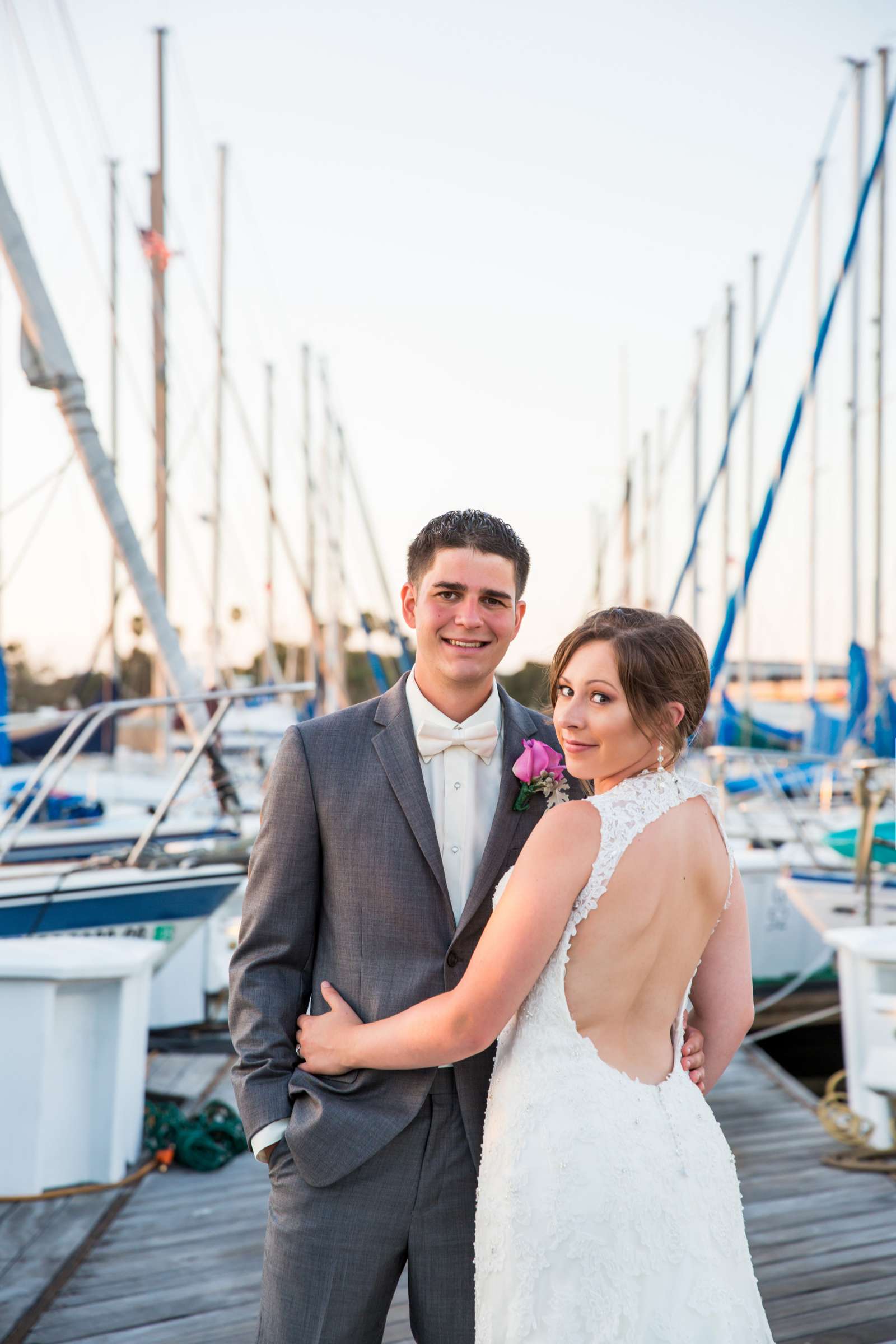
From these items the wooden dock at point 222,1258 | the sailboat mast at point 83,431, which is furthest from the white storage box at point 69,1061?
the sailboat mast at point 83,431

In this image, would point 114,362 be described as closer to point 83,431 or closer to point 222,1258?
point 83,431

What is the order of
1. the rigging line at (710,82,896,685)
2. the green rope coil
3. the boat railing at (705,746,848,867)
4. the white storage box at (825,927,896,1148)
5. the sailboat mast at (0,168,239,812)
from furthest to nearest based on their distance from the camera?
the rigging line at (710,82,896,685) → the boat railing at (705,746,848,867) → the sailboat mast at (0,168,239,812) → the green rope coil → the white storage box at (825,927,896,1148)

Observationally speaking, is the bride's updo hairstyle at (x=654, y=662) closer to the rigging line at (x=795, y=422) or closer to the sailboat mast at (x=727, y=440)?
the rigging line at (x=795, y=422)

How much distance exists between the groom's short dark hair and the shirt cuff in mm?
1048

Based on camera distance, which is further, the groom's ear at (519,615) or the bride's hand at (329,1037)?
the groom's ear at (519,615)

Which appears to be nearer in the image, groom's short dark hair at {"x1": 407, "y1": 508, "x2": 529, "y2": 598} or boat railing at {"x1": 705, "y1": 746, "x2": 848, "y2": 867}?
groom's short dark hair at {"x1": 407, "y1": 508, "x2": 529, "y2": 598}

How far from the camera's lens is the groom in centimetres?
187

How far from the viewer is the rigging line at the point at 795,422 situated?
9.36 metres

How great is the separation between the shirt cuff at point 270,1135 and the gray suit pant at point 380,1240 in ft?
0.08

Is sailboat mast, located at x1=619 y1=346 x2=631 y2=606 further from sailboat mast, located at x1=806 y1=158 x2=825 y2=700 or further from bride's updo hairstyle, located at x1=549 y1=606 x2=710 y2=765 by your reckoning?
bride's updo hairstyle, located at x1=549 y1=606 x2=710 y2=765

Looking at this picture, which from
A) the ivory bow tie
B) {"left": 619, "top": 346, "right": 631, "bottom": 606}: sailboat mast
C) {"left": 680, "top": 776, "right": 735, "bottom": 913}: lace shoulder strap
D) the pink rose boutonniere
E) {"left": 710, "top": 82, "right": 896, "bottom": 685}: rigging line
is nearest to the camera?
{"left": 680, "top": 776, "right": 735, "bottom": 913}: lace shoulder strap

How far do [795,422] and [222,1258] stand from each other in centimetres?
836

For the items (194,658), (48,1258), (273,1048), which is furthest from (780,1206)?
(194,658)

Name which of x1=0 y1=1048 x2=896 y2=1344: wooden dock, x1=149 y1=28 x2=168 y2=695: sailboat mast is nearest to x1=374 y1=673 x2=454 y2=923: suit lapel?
x1=0 y1=1048 x2=896 y2=1344: wooden dock
